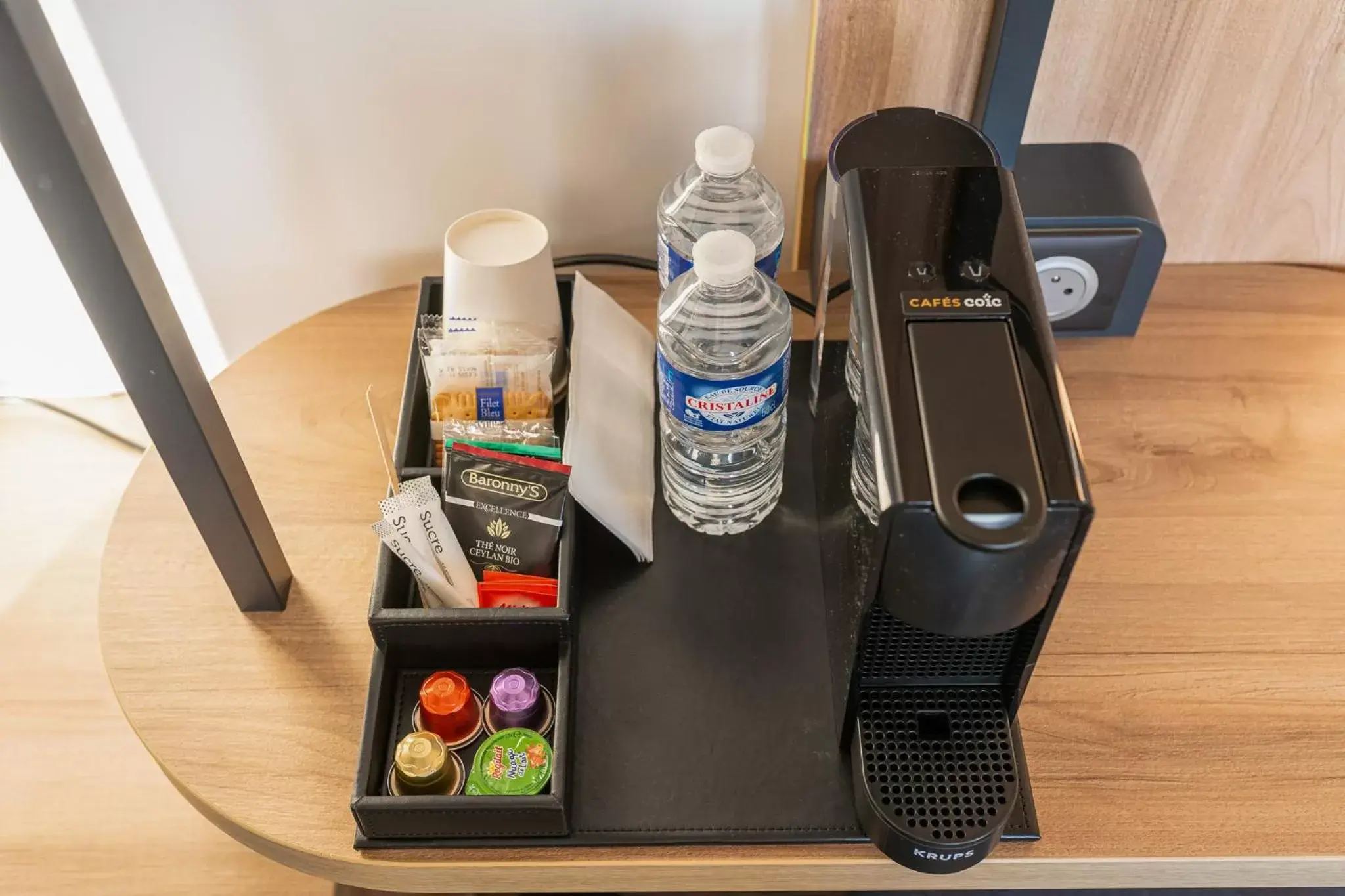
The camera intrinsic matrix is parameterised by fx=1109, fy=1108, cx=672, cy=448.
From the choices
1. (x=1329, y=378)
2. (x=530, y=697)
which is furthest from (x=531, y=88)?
(x=1329, y=378)

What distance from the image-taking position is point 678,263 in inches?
35.5

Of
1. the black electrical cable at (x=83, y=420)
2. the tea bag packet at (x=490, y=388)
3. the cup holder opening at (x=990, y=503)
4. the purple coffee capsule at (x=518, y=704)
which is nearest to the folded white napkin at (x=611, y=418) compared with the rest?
the tea bag packet at (x=490, y=388)

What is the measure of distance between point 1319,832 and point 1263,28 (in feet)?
2.07

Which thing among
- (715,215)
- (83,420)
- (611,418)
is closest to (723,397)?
(611,418)

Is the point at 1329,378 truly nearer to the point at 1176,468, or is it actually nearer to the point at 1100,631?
the point at 1176,468

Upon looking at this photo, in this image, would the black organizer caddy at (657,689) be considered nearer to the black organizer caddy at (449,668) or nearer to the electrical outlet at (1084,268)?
the black organizer caddy at (449,668)

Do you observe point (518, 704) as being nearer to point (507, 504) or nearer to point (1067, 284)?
point (507, 504)

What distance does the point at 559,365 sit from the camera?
946 mm

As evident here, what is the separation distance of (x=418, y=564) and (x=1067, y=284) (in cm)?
59

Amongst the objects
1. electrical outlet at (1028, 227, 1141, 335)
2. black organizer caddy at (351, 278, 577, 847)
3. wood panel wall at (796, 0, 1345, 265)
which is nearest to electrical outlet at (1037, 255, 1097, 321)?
electrical outlet at (1028, 227, 1141, 335)

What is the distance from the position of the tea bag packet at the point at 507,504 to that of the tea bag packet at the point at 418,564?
0.11 feet

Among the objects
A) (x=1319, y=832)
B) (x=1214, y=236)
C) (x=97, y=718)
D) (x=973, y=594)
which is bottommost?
(x=97, y=718)

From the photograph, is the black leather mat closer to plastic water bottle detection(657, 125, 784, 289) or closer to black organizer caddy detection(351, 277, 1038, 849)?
black organizer caddy detection(351, 277, 1038, 849)

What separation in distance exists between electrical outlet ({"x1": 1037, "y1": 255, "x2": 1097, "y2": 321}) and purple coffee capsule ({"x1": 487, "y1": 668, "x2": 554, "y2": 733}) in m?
0.53
